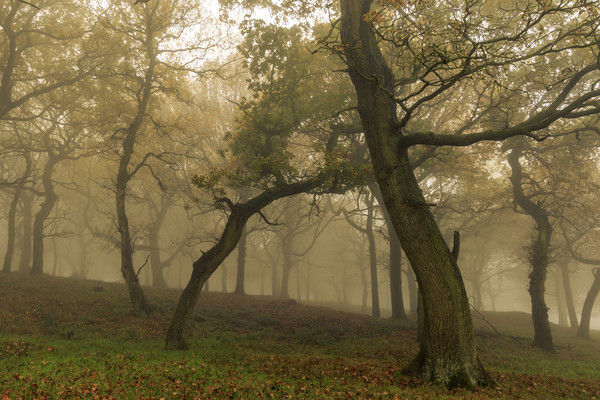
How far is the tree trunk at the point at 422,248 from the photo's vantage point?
7.90 meters

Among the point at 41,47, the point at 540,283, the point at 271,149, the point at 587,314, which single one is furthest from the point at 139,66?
the point at 587,314

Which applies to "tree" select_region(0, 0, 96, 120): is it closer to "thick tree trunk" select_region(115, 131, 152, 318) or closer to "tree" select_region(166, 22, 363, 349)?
"thick tree trunk" select_region(115, 131, 152, 318)

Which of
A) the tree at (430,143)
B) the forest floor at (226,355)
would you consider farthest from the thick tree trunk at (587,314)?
the tree at (430,143)

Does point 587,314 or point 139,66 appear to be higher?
point 139,66

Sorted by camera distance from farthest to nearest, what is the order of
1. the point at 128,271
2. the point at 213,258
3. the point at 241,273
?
1. the point at 241,273
2. the point at 128,271
3. the point at 213,258

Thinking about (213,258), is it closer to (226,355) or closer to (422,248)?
(226,355)

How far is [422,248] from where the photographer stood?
28.0 ft

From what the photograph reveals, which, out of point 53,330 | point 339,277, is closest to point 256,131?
point 53,330

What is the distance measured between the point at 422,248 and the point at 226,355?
21.4 ft

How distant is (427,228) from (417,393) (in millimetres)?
3570

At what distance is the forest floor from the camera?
7126mm

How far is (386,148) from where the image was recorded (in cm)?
938

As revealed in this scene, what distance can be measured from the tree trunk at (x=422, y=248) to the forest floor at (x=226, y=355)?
0.61 metres

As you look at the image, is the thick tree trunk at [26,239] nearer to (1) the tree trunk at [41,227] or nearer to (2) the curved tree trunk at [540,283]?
(1) the tree trunk at [41,227]
